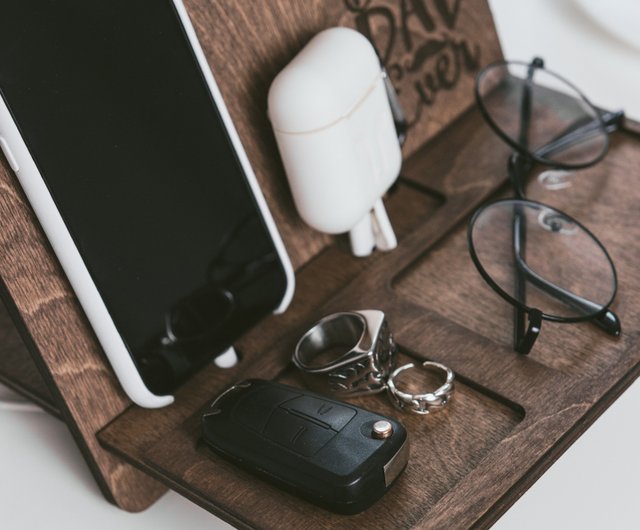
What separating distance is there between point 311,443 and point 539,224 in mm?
228

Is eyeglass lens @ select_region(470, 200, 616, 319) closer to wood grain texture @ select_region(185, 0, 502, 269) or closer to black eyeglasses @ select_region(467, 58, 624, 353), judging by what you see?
black eyeglasses @ select_region(467, 58, 624, 353)

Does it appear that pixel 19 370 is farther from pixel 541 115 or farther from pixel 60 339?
pixel 541 115

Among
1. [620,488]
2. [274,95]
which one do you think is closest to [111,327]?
[274,95]

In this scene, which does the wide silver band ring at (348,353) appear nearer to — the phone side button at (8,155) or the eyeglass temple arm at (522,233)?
the eyeglass temple arm at (522,233)

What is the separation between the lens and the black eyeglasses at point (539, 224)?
1.94ft

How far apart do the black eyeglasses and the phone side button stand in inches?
9.7

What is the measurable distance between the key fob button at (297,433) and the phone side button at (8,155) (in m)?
0.17

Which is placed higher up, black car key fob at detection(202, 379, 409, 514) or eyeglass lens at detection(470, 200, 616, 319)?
black car key fob at detection(202, 379, 409, 514)

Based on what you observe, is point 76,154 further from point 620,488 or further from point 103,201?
point 620,488

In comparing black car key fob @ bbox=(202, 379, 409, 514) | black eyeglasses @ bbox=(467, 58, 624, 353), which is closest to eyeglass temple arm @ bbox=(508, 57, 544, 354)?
black eyeglasses @ bbox=(467, 58, 624, 353)

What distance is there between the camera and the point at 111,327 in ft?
1.79

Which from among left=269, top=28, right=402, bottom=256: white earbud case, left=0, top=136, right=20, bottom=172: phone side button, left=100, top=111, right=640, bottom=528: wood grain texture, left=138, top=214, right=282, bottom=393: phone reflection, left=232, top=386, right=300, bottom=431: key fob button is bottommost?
left=100, top=111, right=640, bottom=528: wood grain texture

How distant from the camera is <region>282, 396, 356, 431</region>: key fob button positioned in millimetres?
505

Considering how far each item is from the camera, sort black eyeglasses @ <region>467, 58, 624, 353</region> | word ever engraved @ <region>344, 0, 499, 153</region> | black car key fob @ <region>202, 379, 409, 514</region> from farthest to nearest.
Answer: word ever engraved @ <region>344, 0, 499, 153</region> → black eyeglasses @ <region>467, 58, 624, 353</region> → black car key fob @ <region>202, 379, 409, 514</region>
